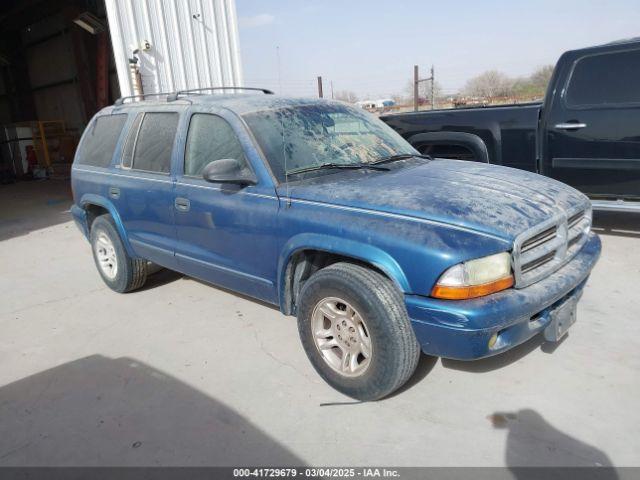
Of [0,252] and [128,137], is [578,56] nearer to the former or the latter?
[128,137]

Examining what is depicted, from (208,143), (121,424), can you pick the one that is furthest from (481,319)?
(208,143)

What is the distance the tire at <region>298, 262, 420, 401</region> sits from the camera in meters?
2.55

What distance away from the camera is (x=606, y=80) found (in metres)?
4.95

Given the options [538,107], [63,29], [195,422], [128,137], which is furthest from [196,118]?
[63,29]

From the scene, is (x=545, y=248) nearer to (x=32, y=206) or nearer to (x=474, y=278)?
(x=474, y=278)

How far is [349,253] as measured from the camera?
2646mm

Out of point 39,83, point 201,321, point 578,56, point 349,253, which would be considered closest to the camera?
point 349,253

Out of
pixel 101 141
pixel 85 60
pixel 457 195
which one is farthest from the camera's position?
pixel 85 60

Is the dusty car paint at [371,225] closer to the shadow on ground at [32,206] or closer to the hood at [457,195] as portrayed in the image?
the hood at [457,195]

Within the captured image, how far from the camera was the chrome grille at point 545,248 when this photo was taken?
2.48 metres

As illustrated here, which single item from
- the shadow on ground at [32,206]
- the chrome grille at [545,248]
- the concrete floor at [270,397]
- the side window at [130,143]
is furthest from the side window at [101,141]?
the shadow on ground at [32,206]

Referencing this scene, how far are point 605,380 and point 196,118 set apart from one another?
328cm

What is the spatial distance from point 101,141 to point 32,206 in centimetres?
743

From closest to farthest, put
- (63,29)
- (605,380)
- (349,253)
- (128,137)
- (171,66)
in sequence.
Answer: (349,253) < (605,380) < (128,137) < (171,66) < (63,29)
